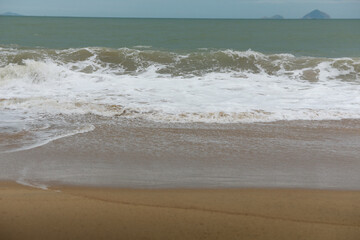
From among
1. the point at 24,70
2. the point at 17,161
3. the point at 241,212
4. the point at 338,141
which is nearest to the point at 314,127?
the point at 338,141

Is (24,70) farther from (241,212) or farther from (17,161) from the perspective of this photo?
(241,212)

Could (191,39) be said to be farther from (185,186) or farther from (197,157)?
(185,186)

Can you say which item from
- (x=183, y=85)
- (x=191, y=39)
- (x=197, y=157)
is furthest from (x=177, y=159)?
(x=191, y=39)

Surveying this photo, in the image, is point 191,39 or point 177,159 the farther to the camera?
point 191,39

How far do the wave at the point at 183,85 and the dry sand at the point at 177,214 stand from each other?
3055 mm

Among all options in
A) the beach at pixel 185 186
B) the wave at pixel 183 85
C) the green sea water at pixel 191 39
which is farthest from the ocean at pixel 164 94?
the green sea water at pixel 191 39

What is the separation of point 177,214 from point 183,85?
→ 6.66 meters

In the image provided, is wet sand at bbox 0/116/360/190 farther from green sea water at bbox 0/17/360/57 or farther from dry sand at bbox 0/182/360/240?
green sea water at bbox 0/17/360/57

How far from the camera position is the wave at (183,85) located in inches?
280

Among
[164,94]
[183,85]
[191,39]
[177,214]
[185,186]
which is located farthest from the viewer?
[191,39]

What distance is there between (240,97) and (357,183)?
440cm

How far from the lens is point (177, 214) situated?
3230 millimetres

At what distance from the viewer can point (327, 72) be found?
11.9m

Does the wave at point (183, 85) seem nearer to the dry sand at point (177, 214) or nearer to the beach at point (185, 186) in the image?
the beach at point (185, 186)
